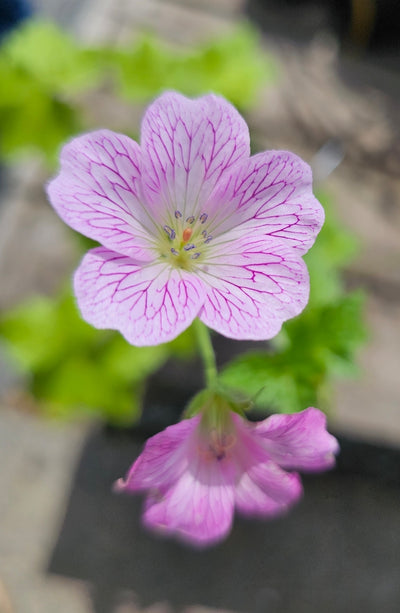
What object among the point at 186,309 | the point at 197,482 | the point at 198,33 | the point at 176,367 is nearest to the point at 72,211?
the point at 186,309

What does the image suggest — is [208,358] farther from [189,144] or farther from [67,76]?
[67,76]

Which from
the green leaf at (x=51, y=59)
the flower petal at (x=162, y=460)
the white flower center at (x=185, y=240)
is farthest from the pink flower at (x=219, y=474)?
the green leaf at (x=51, y=59)

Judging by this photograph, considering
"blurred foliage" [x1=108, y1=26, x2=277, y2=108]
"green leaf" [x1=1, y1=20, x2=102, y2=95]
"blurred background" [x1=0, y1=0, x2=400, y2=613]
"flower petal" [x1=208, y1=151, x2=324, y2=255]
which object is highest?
"blurred foliage" [x1=108, y1=26, x2=277, y2=108]

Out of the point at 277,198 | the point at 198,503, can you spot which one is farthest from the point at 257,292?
the point at 198,503

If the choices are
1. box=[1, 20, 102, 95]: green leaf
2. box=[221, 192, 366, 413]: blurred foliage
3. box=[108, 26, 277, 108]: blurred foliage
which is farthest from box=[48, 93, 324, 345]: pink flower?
box=[1, 20, 102, 95]: green leaf

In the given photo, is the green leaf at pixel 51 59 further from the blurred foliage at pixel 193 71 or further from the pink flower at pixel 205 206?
the pink flower at pixel 205 206

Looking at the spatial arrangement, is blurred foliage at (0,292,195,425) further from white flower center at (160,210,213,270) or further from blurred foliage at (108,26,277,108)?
white flower center at (160,210,213,270)
